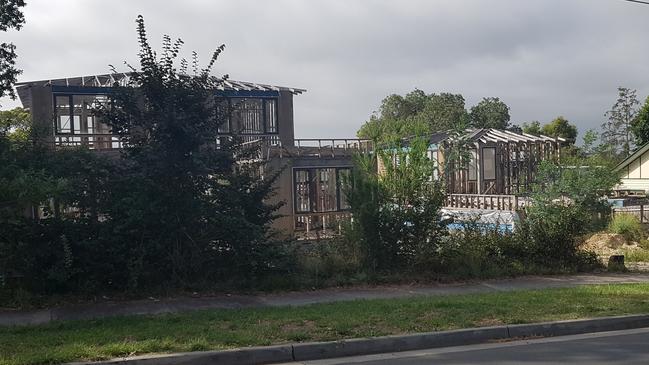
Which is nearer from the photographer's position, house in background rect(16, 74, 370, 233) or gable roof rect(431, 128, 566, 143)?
house in background rect(16, 74, 370, 233)

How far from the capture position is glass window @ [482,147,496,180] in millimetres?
38500

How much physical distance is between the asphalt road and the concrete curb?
0.17 metres

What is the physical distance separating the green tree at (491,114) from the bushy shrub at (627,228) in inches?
1904

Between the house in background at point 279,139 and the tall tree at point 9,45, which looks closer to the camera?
the tall tree at point 9,45

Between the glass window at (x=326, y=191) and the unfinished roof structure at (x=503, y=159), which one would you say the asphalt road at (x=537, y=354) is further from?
the unfinished roof structure at (x=503, y=159)

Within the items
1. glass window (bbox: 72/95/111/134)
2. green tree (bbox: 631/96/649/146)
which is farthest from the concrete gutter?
green tree (bbox: 631/96/649/146)

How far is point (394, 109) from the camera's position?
75000 mm

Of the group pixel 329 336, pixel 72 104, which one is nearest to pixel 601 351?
pixel 329 336

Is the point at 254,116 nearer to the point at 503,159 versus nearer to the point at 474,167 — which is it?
the point at 474,167

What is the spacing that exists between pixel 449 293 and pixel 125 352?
6.35 m

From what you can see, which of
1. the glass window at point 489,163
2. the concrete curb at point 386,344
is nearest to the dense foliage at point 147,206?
the concrete curb at point 386,344

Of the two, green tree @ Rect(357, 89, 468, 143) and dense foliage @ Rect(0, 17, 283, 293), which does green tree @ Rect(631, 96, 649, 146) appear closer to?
green tree @ Rect(357, 89, 468, 143)

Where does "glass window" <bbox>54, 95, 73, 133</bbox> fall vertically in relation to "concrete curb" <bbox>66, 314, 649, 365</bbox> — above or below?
above

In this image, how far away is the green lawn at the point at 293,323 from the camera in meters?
7.24
